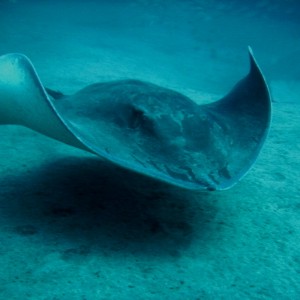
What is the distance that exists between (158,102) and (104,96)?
23.0 inches

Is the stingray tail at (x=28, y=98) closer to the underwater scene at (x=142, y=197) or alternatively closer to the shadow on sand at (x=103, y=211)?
the underwater scene at (x=142, y=197)

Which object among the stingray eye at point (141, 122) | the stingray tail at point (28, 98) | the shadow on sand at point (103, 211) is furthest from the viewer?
the stingray eye at point (141, 122)

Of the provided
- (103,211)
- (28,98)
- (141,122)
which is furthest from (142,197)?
(28,98)

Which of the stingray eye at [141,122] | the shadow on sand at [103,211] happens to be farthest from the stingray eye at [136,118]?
the shadow on sand at [103,211]

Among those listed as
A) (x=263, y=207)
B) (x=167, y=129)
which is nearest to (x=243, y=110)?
(x=263, y=207)

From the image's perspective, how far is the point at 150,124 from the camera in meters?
2.32

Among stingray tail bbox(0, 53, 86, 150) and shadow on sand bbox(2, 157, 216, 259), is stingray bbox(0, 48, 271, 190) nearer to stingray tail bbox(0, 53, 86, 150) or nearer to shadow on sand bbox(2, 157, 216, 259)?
stingray tail bbox(0, 53, 86, 150)

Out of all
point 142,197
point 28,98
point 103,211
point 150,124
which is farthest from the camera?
point 142,197

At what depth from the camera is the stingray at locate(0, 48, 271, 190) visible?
1799 mm

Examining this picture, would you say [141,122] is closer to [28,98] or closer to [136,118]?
[136,118]

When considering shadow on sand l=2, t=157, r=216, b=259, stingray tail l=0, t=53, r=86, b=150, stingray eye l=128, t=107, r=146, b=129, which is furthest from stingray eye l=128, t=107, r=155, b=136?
shadow on sand l=2, t=157, r=216, b=259

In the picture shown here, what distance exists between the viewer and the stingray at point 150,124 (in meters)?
1.80

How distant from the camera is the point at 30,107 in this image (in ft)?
6.11

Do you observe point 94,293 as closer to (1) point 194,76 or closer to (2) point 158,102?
(2) point 158,102
